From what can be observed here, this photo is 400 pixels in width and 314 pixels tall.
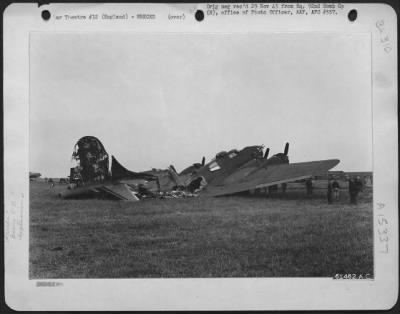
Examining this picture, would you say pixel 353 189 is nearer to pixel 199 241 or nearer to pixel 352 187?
pixel 352 187

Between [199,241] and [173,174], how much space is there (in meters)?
0.57

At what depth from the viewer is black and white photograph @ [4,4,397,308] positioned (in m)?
2.48

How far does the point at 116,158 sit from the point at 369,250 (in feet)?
6.89

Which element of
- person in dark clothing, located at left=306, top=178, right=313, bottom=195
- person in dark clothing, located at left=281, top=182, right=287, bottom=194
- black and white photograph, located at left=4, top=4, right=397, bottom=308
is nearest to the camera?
black and white photograph, located at left=4, top=4, right=397, bottom=308

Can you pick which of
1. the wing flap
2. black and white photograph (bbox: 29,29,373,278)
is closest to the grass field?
black and white photograph (bbox: 29,29,373,278)

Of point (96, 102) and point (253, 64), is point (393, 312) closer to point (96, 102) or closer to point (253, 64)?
point (253, 64)

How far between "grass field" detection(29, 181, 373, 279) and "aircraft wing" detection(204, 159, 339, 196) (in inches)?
7.6

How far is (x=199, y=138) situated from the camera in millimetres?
2562

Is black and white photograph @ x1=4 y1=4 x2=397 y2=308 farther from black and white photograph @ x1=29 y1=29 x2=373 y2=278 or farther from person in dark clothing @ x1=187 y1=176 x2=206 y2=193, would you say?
person in dark clothing @ x1=187 y1=176 x2=206 y2=193

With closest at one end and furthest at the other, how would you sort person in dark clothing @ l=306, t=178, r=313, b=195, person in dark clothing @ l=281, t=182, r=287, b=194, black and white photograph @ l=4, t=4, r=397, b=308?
black and white photograph @ l=4, t=4, r=397, b=308 → person in dark clothing @ l=306, t=178, r=313, b=195 → person in dark clothing @ l=281, t=182, r=287, b=194

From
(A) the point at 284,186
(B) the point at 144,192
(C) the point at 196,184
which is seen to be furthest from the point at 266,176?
(B) the point at 144,192

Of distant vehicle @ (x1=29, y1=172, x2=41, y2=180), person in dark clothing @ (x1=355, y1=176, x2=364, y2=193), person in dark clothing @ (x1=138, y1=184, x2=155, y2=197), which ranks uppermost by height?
distant vehicle @ (x1=29, y1=172, x2=41, y2=180)

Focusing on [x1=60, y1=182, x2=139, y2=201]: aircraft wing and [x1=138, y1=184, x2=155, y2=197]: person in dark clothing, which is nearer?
[x1=60, y1=182, x2=139, y2=201]: aircraft wing

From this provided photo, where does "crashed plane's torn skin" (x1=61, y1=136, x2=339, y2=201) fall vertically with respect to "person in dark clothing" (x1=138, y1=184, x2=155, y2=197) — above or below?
above
